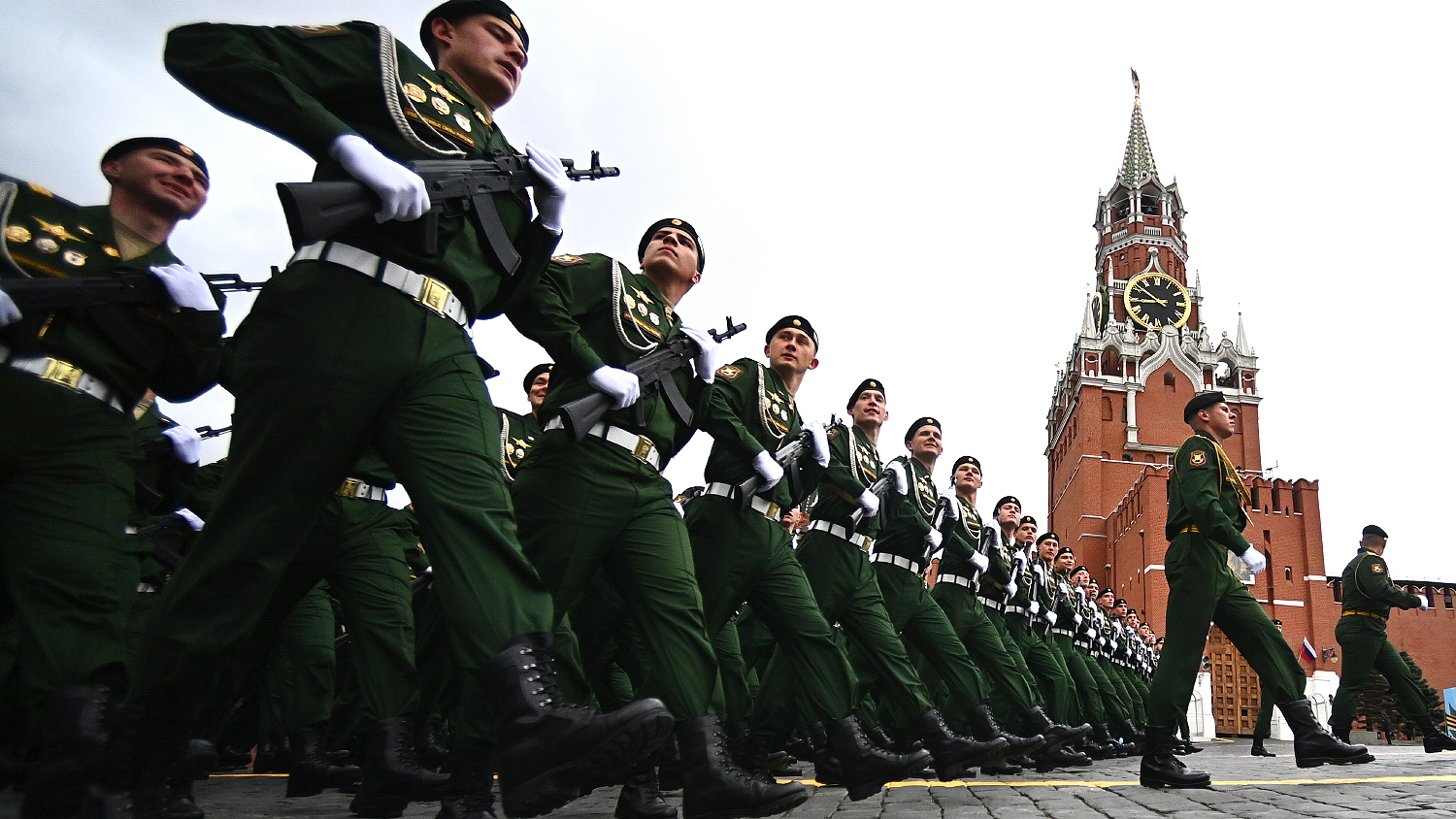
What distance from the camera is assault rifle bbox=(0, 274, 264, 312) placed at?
328cm

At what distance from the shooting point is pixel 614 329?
423cm

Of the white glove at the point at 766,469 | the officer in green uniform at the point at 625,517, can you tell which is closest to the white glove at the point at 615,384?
the officer in green uniform at the point at 625,517

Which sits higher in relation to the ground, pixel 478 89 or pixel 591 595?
pixel 478 89

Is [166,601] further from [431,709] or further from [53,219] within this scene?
[431,709]

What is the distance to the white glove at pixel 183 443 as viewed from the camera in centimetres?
446

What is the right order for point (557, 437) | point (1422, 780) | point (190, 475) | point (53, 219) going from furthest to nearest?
point (1422, 780) < point (190, 475) < point (557, 437) < point (53, 219)

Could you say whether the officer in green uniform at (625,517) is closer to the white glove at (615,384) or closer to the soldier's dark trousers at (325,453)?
the white glove at (615,384)

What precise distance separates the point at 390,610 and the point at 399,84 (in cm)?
230

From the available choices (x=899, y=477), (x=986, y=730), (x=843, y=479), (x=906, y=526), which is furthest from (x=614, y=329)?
(x=986, y=730)

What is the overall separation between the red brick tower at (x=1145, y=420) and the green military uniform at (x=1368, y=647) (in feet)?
126

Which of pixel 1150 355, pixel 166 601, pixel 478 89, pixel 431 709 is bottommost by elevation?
pixel 431 709

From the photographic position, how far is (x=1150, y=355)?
62312 mm

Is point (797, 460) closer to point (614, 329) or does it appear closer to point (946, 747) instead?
point (946, 747)

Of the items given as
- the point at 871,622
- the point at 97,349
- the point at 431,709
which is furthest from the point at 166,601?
the point at 871,622
